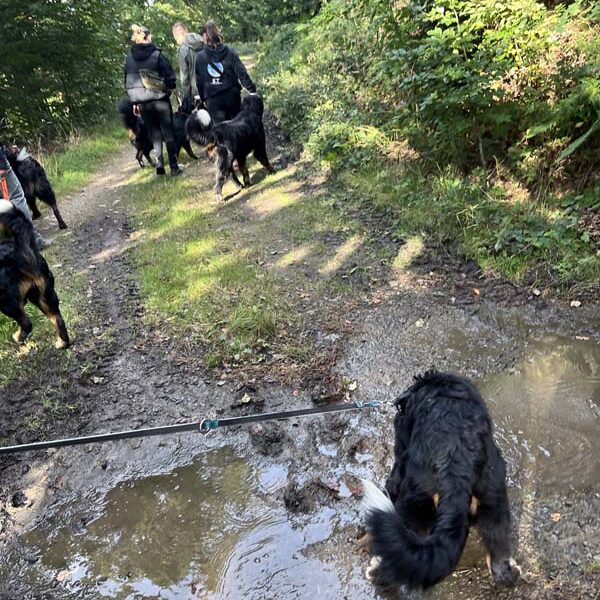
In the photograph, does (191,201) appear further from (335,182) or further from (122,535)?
(122,535)

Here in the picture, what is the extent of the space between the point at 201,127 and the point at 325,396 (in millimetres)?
5795

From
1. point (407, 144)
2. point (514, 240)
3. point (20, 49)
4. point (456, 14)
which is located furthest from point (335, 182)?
point (20, 49)

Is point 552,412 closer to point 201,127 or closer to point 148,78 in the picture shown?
point 201,127

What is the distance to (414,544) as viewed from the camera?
2016 mm

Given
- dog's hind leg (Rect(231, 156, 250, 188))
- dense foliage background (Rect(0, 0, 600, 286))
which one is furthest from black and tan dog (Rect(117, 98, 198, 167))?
dense foliage background (Rect(0, 0, 600, 286))

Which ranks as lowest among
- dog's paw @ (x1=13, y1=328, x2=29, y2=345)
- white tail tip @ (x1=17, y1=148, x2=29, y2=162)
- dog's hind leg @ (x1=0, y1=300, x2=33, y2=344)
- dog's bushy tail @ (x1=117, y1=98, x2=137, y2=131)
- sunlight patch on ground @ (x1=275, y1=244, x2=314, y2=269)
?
sunlight patch on ground @ (x1=275, y1=244, x2=314, y2=269)

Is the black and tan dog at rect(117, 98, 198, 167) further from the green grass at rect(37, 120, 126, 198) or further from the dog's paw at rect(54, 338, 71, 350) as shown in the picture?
the dog's paw at rect(54, 338, 71, 350)

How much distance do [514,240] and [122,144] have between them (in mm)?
11376

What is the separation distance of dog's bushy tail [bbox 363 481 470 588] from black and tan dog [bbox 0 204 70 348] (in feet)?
12.3

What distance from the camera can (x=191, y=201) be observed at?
8406mm

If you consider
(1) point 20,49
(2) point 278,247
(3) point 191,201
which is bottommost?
(2) point 278,247

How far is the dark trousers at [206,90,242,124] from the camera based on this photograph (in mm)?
8344

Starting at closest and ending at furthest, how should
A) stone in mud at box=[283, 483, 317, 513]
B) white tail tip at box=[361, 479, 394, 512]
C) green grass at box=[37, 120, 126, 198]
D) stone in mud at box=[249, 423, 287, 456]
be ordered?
white tail tip at box=[361, 479, 394, 512], stone in mud at box=[283, 483, 317, 513], stone in mud at box=[249, 423, 287, 456], green grass at box=[37, 120, 126, 198]

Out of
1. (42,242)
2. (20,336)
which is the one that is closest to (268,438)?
(20,336)
